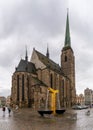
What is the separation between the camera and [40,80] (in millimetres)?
85125

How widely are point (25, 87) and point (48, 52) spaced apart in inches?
1210

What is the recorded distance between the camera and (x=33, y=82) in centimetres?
7900

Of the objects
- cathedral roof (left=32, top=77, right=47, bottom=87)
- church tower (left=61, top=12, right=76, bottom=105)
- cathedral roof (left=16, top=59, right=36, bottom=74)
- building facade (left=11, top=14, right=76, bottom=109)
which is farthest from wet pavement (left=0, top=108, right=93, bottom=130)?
church tower (left=61, top=12, right=76, bottom=105)

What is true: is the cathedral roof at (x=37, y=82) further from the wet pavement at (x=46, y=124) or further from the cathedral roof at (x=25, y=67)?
the wet pavement at (x=46, y=124)

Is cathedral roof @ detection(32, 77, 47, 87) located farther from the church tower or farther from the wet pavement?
the wet pavement

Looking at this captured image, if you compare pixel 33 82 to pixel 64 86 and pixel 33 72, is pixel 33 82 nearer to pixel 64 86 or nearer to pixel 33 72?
pixel 33 72

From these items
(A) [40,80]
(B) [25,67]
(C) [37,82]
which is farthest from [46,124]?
(A) [40,80]

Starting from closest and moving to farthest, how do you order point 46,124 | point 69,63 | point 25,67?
1. point 46,124
2. point 25,67
3. point 69,63

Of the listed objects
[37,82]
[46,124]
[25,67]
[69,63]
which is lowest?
[46,124]

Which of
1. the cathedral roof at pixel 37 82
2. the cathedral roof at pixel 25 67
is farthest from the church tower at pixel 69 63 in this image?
the cathedral roof at pixel 37 82

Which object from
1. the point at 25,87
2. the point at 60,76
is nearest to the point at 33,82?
the point at 25,87

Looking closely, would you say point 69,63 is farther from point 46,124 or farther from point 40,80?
point 46,124

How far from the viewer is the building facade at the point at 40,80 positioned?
252 ft

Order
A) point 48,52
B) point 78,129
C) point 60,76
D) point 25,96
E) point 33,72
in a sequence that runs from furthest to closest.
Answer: point 48,52 → point 60,76 → point 33,72 → point 25,96 → point 78,129
